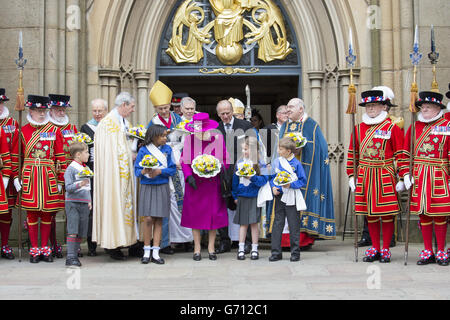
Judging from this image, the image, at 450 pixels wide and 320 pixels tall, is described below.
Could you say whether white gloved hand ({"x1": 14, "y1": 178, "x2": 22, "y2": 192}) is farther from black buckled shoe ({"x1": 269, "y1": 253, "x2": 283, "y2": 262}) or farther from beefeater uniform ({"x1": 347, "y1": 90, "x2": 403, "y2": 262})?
beefeater uniform ({"x1": 347, "y1": 90, "x2": 403, "y2": 262})

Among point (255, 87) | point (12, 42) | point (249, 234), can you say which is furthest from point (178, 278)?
point (255, 87)

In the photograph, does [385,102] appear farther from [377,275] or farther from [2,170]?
[2,170]

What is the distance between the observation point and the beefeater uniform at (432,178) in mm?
7859

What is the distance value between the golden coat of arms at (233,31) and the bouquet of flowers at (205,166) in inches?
134

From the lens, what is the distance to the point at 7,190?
28.7 feet

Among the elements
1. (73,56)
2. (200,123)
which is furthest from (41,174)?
(73,56)

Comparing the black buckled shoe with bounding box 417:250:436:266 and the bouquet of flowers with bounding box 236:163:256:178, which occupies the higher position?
the bouquet of flowers with bounding box 236:163:256:178

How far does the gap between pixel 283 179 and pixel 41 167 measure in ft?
9.39

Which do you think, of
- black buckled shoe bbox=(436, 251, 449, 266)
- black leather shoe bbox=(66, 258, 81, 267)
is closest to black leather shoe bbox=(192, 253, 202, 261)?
black leather shoe bbox=(66, 258, 81, 267)

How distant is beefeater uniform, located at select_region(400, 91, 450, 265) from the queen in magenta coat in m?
2.17

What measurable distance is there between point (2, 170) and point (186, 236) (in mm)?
2455

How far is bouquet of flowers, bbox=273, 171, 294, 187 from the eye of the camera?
8.06m

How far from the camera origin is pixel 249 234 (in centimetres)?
949

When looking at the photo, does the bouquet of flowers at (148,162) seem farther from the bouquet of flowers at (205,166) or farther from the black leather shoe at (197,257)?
the black leather shoe at (197,257)
